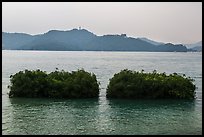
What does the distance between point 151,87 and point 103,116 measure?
29.1 ft

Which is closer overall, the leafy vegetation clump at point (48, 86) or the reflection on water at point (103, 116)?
the reflection on water at point (103, 116)

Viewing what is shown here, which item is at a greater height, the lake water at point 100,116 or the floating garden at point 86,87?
the floating garden at point 86,87

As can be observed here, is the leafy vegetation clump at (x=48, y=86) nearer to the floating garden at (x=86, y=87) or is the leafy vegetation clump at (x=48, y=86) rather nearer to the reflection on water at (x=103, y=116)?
the floating garden at (x=86, y=87)

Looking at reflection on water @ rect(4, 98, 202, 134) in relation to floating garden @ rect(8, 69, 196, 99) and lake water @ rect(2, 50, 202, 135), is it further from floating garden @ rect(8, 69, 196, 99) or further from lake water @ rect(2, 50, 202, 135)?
floating garden @ rect(8, 69, 196, 99)

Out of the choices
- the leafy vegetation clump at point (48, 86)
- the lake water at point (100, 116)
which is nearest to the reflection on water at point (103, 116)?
the lake water at point (100, 116)

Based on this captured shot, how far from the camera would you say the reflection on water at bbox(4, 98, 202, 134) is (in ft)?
63.7

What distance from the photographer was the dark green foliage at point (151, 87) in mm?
31641

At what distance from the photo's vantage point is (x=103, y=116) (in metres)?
24.0

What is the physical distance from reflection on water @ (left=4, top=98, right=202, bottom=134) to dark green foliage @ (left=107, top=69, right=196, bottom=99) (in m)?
1.21

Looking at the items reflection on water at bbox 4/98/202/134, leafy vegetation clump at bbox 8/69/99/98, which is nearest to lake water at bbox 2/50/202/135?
reflection on water at bbox 4/98/202/134

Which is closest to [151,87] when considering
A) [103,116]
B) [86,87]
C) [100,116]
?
[86,87]

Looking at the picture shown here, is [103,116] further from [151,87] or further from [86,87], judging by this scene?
[151,87]

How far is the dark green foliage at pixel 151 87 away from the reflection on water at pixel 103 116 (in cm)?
121

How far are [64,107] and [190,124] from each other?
979cm
